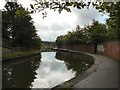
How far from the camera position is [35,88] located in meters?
12.7

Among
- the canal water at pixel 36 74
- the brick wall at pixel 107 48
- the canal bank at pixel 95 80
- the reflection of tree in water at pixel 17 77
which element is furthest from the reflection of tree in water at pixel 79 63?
the canal bank at pixel 95 80

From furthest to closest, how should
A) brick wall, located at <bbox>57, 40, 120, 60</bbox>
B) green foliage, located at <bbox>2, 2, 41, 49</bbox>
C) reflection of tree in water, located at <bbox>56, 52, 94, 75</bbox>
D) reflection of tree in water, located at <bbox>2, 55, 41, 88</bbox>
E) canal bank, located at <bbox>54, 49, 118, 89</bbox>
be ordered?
green foliage, located at <bbox>2, 2, 41, 49</bbox>, brick wall, located at <bbox>57, 40, 120, 60</bbox>, reflection of tree in water, located at <bbox>56, 52, 94, 75</bbox>, reflection of tree in water, located at <bbox>2, 55, 41, 88</bbox>, canal bank, located at <bbox>54, 49, 118, 89</bbox>

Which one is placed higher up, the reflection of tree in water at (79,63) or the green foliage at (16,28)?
the green foliage at (16,28)

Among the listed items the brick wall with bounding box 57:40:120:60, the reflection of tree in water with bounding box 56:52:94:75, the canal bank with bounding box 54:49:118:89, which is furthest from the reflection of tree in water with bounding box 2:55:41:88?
the brick wall with bounding box 57:40:120:60

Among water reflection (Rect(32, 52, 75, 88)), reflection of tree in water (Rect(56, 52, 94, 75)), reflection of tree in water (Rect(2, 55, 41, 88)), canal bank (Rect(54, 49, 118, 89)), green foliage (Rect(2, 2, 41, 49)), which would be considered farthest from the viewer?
green foliage (Rect(2, 2, 41, 49))

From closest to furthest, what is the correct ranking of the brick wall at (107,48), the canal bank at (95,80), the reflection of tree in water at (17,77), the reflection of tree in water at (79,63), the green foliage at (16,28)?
the canal bank at (95,80), the reflection of tree in water at (17,77), the reflection of tree in water at (79,63), the brick wall at (107,48), the green foliage at (16,28)

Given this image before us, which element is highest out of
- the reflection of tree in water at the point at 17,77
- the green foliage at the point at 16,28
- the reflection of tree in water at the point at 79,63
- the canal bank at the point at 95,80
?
the green foliage at the point at 16,28

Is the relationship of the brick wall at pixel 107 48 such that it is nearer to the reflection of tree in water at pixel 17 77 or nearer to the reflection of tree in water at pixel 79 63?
the reflection of tree in water at pixel 79 63

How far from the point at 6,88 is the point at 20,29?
125ft

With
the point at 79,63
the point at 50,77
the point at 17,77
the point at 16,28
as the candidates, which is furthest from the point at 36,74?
the point at 16,28

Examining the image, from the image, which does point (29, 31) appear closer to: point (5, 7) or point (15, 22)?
point (15, 22)

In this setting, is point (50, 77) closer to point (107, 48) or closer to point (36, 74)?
point (36, 74)

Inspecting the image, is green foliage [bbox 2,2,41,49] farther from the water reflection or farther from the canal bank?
the canal bank

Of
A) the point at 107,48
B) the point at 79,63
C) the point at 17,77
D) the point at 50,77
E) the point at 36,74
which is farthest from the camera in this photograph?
the point at 107,48
